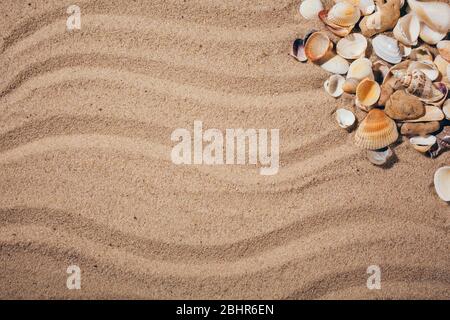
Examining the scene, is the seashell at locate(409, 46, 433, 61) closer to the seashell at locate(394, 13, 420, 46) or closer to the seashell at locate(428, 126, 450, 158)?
the seashell at locate(394, 13, 420, 46)

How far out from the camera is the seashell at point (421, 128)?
83.0 inches

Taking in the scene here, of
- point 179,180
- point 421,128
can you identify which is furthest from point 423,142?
point 179,180

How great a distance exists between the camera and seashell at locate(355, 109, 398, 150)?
2.08 metres

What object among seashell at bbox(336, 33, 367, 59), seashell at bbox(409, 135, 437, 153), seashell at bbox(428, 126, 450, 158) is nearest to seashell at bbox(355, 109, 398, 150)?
seashell at bbox(409, 135, 437, 153)

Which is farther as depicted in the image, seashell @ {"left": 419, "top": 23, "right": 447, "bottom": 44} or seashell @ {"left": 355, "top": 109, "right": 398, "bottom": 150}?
seashell @ {"left": 419, "top": 23, "right": 447, "bottom": 44}

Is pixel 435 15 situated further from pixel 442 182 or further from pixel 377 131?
pixel 442 182

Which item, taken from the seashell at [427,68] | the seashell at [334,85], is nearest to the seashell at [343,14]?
the seashell at [334,85]

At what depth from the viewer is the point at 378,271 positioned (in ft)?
6.91

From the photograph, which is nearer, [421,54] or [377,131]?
[377,131]

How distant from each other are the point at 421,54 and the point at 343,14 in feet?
1.53

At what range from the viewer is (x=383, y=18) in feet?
7.06
